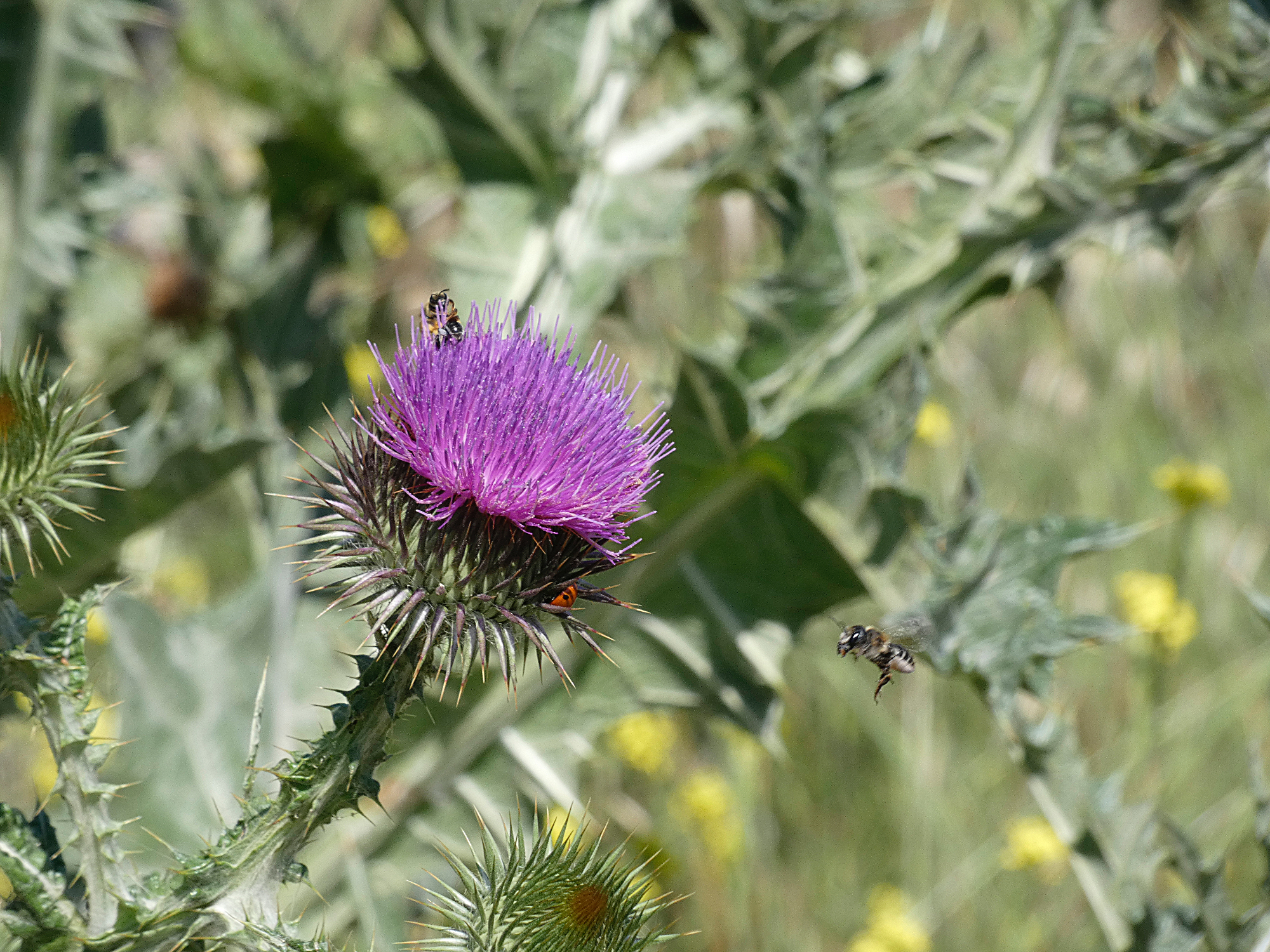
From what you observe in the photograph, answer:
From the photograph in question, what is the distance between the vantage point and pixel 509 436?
1807 millimetres

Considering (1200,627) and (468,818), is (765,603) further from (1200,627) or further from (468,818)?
(1200,627)

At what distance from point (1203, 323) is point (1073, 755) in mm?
4472

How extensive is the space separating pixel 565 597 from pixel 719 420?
4.33 feet

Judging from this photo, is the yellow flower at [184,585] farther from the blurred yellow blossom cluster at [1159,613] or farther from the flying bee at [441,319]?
the blurred yellow blossom cluster at [1159,613]

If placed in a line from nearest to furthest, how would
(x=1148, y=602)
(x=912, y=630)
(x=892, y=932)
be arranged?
(x=912, y=630) < (x=892, y=932) < (x=1148, y=602)

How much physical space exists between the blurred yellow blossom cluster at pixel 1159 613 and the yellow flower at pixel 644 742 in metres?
1.71

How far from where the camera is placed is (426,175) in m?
4.57

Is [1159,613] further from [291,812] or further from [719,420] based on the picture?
[291,812]

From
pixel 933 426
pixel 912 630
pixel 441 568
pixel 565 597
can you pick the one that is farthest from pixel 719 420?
pixel 933 426

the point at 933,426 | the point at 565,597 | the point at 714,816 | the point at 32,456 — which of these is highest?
the point at 32,456

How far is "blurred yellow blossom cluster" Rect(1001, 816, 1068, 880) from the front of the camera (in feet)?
11.6

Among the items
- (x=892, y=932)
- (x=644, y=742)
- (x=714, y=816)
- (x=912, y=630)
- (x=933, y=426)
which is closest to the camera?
(x=912, y=630)

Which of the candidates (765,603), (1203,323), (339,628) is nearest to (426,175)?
(339,628)

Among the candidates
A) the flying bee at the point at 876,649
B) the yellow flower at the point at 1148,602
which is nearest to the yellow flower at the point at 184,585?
the flying bee at the point at 876,649
